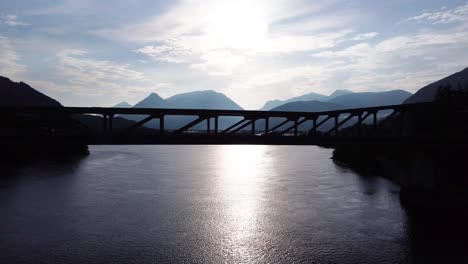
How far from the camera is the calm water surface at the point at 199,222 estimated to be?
33344 mm

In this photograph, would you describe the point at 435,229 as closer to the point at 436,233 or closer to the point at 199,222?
the point at 436,233

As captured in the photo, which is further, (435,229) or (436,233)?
(435,229)

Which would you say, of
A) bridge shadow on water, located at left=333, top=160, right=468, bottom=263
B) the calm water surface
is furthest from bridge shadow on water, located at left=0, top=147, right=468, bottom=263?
the calm water surface

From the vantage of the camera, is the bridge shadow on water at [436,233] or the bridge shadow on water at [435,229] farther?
the bridge shadow on water at [435,229]

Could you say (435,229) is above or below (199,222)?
above

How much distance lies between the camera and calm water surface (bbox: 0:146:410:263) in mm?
33344

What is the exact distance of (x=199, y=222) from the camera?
44.8 m

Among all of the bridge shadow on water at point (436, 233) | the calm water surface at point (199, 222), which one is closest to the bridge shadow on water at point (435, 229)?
the bridge shadow on water at point (436, 233)

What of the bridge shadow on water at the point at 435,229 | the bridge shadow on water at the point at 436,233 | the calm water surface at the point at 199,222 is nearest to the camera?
the bridge shadow on water at the point at 436,233

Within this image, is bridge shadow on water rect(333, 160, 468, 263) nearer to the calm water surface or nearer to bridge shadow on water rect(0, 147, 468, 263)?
bridge shadow on water rect(0, 147, 468, 263)

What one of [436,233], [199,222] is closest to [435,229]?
[436,233]

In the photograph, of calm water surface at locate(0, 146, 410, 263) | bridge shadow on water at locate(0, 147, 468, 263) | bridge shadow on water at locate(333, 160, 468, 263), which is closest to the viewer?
bridge shadow on water at locate(0, 147, 468, 263)

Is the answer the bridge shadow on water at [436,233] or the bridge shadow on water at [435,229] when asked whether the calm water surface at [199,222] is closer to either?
the bridge shadow on water at [436,233]

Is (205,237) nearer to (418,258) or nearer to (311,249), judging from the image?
(311,249)
